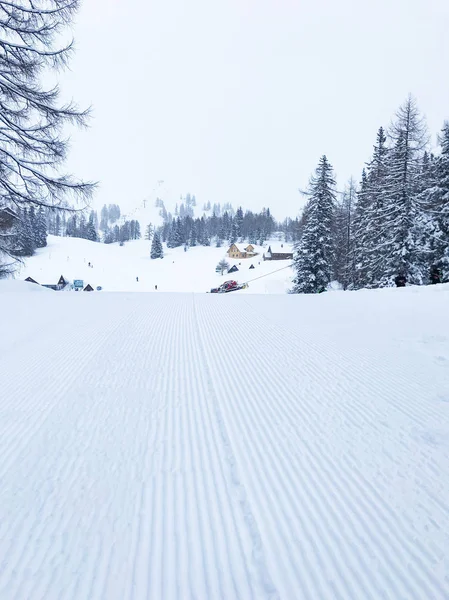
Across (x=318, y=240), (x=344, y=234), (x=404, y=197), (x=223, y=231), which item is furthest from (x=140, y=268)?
(x=404, y=197)

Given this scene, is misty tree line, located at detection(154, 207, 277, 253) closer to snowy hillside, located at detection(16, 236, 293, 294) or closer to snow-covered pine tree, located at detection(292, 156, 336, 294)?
snowy hillside, located at detection(16, 236, 293, 294)

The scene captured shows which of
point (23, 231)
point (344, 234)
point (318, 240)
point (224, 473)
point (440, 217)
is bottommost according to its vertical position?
point (224, 473)

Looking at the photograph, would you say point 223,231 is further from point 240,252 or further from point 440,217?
point 440,217

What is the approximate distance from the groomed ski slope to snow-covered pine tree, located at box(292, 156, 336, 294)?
18.4 meters

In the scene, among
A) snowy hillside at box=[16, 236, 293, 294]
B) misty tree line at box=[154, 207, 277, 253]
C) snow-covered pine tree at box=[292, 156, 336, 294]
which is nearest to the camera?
snow-covered pine tree at box=[292, 156, 336, 294]

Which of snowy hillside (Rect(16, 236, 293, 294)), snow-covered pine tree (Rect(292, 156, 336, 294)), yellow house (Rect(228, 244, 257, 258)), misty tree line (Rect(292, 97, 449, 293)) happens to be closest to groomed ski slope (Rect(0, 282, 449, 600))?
misty tree line (Rect(292, 97, 449, 293))

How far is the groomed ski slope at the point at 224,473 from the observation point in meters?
1.65

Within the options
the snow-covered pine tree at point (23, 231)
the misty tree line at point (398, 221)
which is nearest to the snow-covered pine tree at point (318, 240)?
the misty tree line at point (398, 221)

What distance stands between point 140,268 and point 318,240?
6179cm

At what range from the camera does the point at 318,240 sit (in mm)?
22844

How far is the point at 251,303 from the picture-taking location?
1059cm

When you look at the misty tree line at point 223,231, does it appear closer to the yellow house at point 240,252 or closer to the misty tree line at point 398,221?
the yellow house at point 240,252

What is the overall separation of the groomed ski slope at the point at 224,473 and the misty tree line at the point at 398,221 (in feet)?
45.1

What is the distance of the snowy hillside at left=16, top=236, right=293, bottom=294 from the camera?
57938mm
